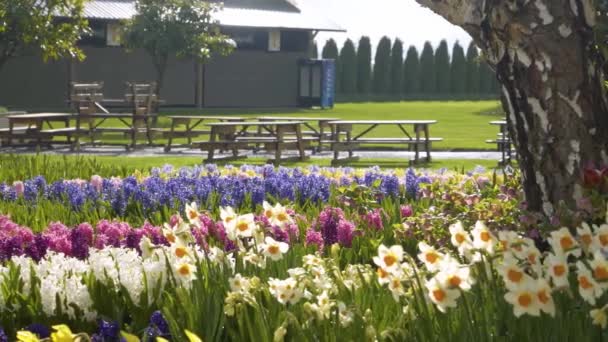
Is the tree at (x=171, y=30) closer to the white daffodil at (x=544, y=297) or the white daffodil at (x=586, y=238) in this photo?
the white daffodil at (x=586, y=238)

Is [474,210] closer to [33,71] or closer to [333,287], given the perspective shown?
[333,287]

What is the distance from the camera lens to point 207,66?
49531 mm

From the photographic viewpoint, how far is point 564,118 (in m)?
5.66

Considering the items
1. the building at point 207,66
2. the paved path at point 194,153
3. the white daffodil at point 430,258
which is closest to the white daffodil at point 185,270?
the white daffodil at point 430,258

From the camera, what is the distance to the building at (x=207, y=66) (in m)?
45.8

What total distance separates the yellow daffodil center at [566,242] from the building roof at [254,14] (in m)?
41.3

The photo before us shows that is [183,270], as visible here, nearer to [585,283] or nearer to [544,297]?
[544,297]

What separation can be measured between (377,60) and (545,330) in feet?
209

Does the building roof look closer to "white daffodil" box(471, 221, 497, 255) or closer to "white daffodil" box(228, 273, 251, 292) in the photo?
"white daffodil" box(228, 273, 251, 292)

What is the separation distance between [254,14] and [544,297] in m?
48.1

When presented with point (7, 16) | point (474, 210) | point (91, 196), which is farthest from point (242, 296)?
point (7, 16)

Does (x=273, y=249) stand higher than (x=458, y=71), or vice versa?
(x=273, y=249)

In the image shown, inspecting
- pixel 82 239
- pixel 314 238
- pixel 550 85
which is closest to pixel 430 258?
pixel 550 85

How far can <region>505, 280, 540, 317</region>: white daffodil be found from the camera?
12.7 feet
